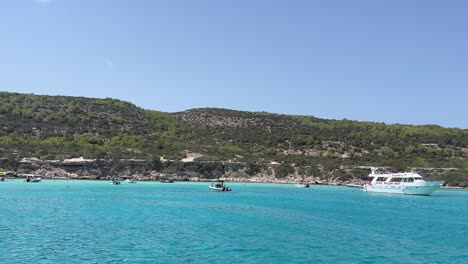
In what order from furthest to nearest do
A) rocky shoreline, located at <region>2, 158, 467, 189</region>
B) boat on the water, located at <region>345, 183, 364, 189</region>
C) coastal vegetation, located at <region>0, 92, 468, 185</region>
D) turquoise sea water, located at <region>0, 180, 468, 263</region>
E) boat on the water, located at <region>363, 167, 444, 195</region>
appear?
1. coastal vegetation, located at <region>0, 92, 468, 185</region>
2. rocky shoreline, located at <region>2, 158, 467, 189</region>
3. boat on the water, located at <region>345, 183, 364, 189</region>
4. boat on the water, located at <region>363, 167, 444, 195</region>
5. turquoise sea water, located at <region>0, 180, 468, 263</region>

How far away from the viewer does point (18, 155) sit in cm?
8462

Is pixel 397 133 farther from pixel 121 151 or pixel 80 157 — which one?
pixel 80 157

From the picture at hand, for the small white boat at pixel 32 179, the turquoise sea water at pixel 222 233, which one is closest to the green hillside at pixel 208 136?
the small white boat at pixel 32 179

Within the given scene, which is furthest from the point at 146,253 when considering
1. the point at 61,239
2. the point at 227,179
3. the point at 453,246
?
the point at 227,179

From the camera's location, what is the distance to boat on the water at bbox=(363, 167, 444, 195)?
6700cm

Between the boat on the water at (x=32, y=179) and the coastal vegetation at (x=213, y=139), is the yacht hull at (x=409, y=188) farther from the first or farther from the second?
the boat on the water at (x=32, y=179)

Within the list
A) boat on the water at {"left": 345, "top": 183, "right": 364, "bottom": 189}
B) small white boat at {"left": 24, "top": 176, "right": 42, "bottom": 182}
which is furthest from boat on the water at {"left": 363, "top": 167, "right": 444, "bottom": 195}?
small white boat at {"left": 24, "top": 176, "right": 42, "bottom": 182}

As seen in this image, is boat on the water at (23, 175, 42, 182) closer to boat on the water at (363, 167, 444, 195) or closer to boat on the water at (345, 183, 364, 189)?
boat on the water at (363, 167, 444, 195)

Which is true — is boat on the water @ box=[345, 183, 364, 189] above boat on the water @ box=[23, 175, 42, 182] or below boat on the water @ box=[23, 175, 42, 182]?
above

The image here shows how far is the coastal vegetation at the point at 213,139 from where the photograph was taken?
297 feet

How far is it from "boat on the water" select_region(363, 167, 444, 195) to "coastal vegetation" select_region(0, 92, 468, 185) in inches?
590

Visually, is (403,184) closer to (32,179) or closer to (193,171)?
(193,171)

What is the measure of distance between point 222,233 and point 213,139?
8355cm

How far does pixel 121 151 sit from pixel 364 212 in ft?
194
